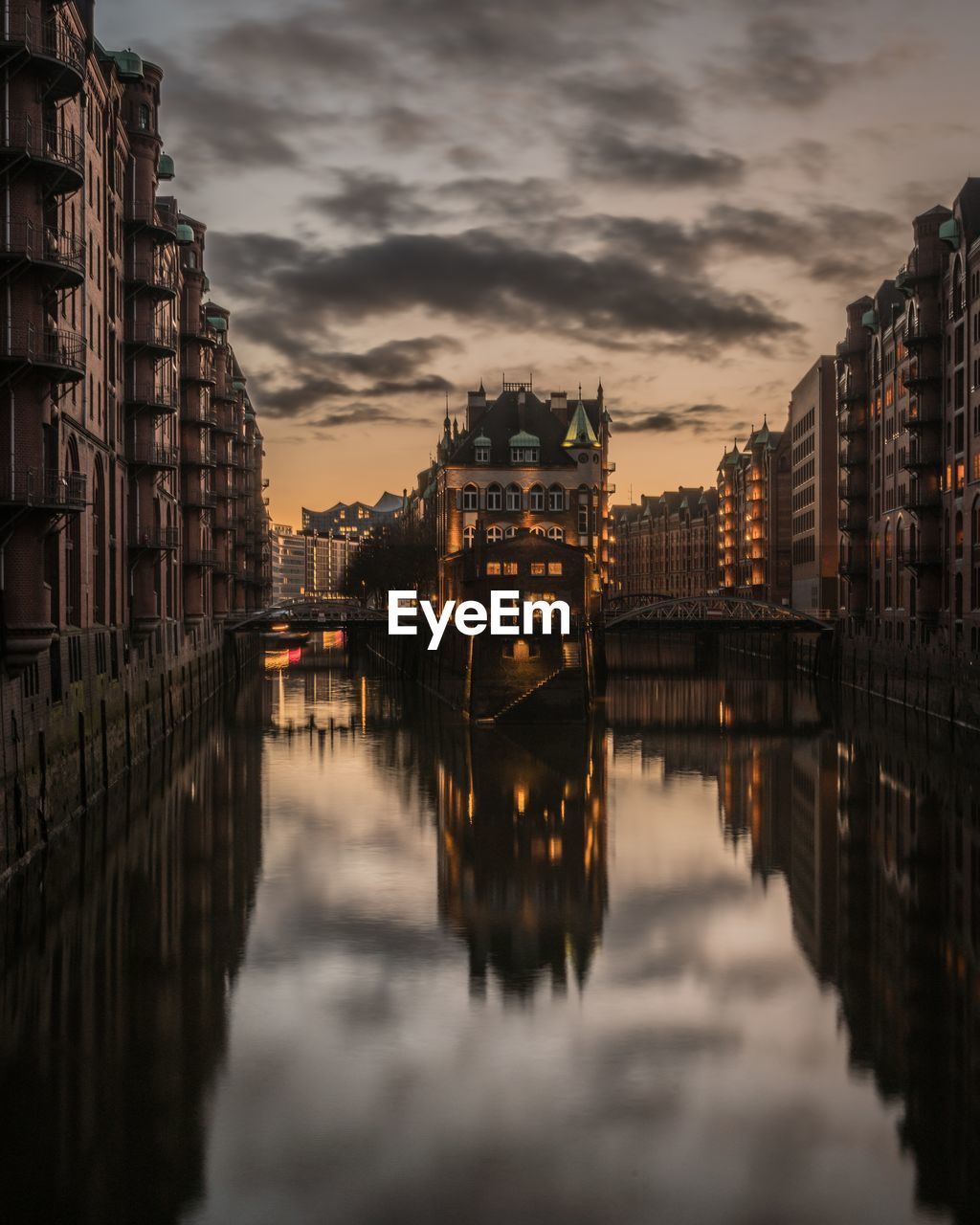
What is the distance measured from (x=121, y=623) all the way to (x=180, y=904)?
22.6 meters

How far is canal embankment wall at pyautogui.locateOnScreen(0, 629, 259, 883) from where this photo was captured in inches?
1161

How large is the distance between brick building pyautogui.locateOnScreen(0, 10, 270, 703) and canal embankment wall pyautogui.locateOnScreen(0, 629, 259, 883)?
0.37 meters

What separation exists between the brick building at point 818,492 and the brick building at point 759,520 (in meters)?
16.5

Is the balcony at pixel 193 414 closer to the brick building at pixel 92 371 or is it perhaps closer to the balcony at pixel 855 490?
the brick building at pixel 92 371

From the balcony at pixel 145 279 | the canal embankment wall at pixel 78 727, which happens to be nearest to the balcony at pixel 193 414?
the canal embankment wall at pixel 78 727

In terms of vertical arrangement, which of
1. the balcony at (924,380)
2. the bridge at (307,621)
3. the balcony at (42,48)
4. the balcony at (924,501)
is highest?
the balcony at (42,48)

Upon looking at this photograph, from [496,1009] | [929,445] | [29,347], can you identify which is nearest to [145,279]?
[29,347]

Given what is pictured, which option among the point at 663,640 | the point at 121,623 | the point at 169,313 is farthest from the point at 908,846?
the point at 663,640

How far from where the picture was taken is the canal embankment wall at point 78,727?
2950 cm

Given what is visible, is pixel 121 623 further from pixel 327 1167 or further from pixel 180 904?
pixel 327 1167

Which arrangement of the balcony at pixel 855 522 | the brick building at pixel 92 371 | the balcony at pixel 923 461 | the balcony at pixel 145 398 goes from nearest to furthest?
the brick building at pixel 92 371, the balcony at pixel 145 398, the balcony at pixel 923 461, the balcony at pixel 855 522

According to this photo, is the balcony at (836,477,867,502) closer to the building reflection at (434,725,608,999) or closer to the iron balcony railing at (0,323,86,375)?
the building reflection at (434,725,608,999)

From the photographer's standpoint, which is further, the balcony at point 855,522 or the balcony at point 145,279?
the balcony at point 855,522

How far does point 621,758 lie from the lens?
54.6 m
